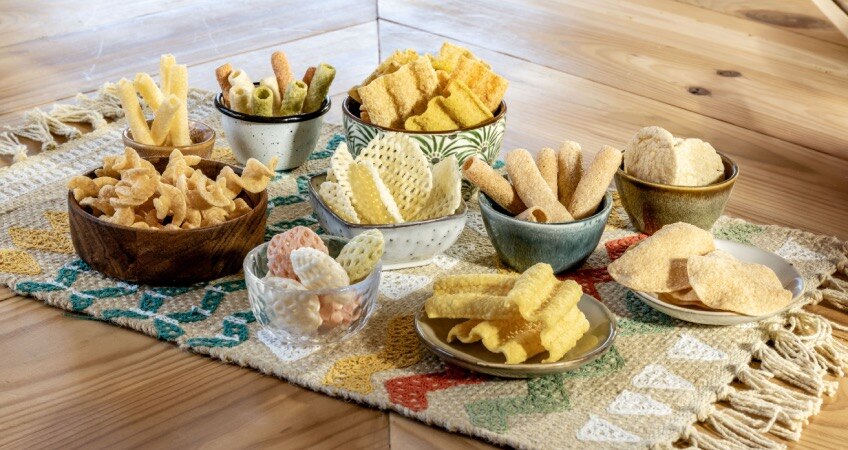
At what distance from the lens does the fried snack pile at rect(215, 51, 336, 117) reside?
1447mm

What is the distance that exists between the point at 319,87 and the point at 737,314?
2.14 ft

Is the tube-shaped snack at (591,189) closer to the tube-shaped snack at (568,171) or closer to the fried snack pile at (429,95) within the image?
the tube-shaped snack at (568,171)

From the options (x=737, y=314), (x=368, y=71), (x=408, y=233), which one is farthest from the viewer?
(x=368, y=71)

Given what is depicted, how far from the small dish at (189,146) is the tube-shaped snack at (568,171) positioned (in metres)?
0.45

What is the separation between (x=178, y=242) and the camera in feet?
3.71

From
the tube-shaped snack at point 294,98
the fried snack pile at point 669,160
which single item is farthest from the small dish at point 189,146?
the fried snack pile at point 669,160

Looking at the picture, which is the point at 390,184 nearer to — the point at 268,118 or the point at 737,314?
the point at 268,118

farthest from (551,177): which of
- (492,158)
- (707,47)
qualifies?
(707,47)

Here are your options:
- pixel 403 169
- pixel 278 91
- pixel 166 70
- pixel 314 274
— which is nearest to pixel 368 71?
pixel 278 91

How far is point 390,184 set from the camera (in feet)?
4.04

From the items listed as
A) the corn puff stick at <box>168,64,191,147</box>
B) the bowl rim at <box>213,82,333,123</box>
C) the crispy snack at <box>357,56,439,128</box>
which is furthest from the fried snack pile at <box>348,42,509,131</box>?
the corn puff stick at <box>168,64,191,147</box>

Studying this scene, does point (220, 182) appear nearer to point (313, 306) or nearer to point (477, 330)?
point (313, 306)

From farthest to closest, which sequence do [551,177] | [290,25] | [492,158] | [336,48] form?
[290,25], [336,48], [492,158], [551,177]

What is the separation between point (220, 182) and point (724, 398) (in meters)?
0.57
